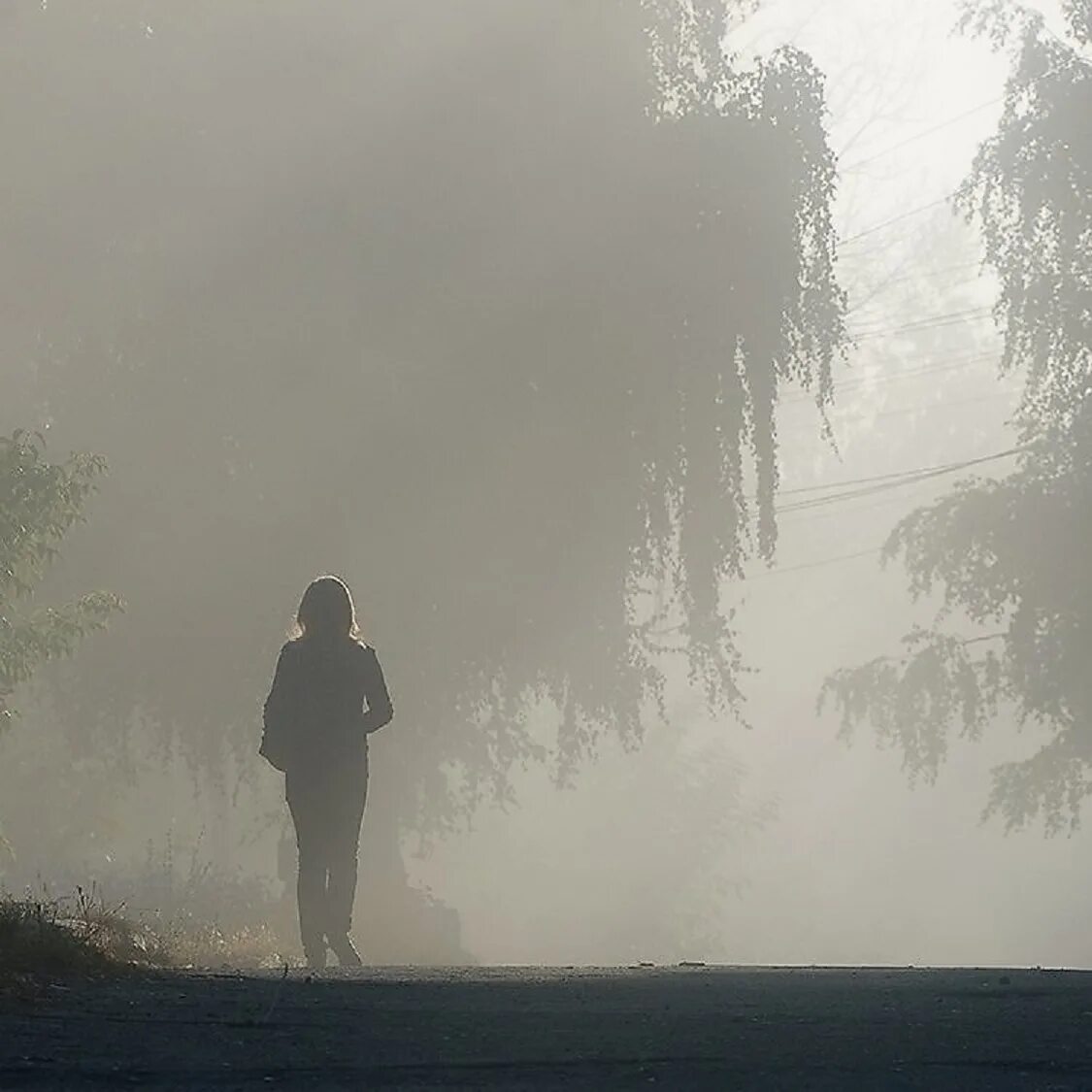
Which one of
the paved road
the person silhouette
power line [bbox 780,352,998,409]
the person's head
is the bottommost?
the paved road

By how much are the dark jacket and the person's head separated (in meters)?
0.06

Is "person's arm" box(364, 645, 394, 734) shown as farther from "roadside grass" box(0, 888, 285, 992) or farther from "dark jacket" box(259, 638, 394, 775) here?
"roadside grass" box(0, 888, 285, 992)

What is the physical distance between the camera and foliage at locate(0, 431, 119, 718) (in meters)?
13.9

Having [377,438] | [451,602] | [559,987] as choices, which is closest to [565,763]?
[451,602]

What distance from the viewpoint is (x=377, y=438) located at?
58.2 ft

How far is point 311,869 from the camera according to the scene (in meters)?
10.8

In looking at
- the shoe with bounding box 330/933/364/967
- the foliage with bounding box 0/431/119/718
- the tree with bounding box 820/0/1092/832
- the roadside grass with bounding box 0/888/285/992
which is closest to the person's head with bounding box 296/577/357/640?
the shoe with bounding box 330/933/364/967

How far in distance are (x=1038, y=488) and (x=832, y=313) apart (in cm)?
687

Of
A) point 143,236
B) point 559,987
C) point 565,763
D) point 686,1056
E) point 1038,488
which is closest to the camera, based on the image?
point 686,1056

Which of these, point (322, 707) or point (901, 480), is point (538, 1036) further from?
point (901, 480)

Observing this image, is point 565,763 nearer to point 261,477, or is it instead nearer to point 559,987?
point 261,477

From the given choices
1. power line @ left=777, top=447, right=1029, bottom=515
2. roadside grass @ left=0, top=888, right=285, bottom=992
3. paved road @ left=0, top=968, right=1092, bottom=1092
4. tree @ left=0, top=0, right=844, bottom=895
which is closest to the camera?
paved road @ left=0, top=968, right=1092, bottom=1092

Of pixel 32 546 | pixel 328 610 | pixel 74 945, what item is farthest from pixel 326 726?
pixel 32 546

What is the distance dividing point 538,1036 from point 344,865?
520cm
